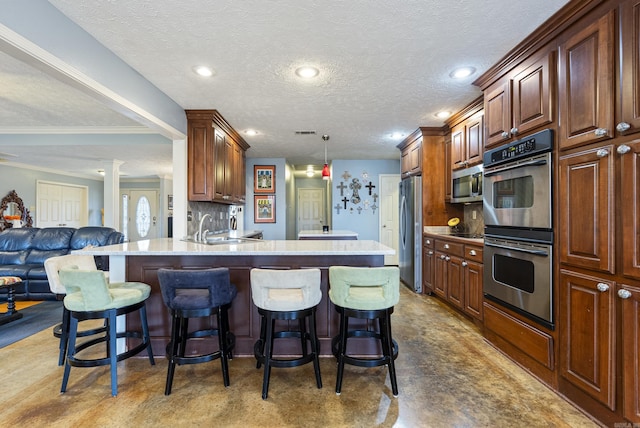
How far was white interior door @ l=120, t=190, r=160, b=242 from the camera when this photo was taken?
962 centimetres

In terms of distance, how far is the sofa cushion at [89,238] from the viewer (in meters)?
4.19

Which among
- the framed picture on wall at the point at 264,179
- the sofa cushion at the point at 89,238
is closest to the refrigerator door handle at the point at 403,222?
the framed picture on wall at the point at 264,179

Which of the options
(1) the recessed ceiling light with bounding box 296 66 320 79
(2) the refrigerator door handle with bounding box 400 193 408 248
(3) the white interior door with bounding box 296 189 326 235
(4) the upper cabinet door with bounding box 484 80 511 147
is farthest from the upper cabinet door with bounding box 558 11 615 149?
(3) the white interior door with bounding box 296 189 326 235

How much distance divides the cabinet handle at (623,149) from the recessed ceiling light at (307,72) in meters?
2.04

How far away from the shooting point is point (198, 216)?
3955mm

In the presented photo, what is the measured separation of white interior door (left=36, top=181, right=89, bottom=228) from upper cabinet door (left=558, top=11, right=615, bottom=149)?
1006 centimetres

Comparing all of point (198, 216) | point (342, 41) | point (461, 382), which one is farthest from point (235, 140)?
point (461, 382)

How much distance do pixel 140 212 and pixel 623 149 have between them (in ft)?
36.1

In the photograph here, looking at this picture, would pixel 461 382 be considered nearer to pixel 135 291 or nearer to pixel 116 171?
pixel 135 291

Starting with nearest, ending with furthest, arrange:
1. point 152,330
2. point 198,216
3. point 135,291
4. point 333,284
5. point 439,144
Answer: point 333,284 → point 135,291 → point 152,330 → point 198,216 → point 439,144

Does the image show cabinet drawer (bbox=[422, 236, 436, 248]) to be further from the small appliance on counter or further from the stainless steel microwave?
the small appliance on counter

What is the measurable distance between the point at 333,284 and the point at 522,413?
129cm

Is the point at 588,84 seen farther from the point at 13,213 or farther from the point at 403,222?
the point at 13,213

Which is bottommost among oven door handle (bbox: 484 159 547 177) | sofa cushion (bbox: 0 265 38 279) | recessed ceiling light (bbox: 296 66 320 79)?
sofa cushion (bbox: 0 265 38 279)
